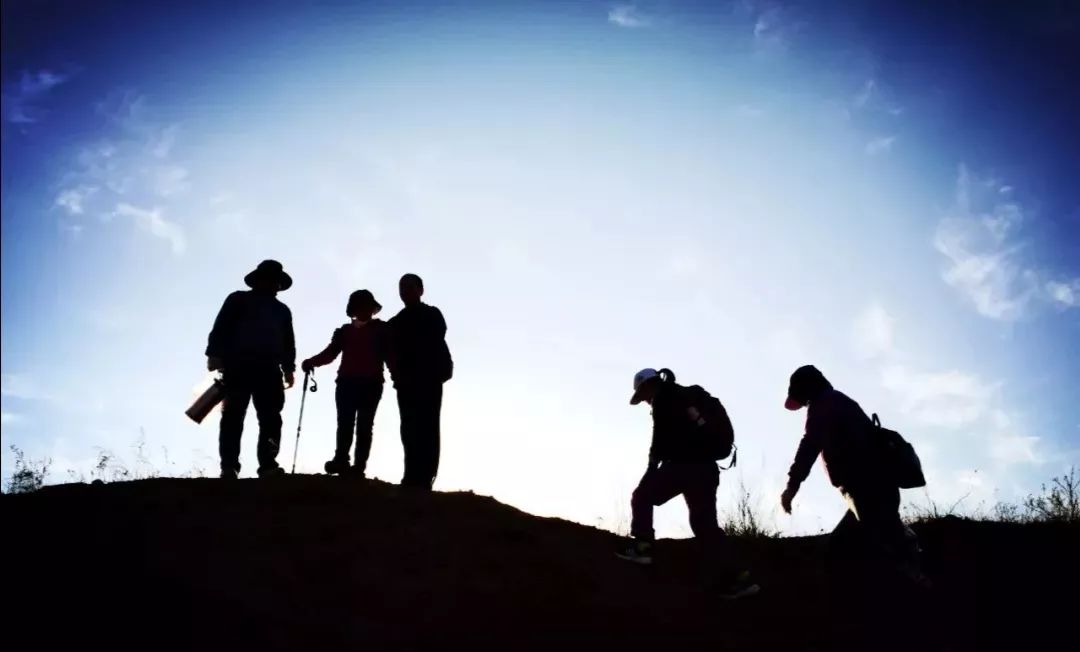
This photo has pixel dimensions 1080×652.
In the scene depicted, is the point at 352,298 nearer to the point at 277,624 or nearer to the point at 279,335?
the point at 279,335

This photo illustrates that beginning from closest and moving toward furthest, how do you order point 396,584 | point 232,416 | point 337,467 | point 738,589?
point 396,584 < point 738,589 < point 232,416 < point 337,467

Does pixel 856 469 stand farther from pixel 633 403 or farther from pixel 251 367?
pixel 251 367

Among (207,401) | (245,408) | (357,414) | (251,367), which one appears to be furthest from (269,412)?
(357,414)

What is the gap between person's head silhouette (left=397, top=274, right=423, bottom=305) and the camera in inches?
277

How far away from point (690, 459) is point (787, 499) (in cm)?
86

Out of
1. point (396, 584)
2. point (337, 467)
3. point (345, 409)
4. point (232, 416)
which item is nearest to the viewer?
point (396, 584)

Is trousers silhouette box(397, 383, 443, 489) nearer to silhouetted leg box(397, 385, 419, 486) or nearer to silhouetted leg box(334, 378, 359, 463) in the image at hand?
silhouetted leg box(397, 385, 419, 486)

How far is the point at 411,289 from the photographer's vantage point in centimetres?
706

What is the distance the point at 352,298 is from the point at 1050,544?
8.04 meters

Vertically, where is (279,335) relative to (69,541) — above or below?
above

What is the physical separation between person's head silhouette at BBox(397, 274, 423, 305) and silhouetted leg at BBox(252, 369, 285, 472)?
1450 mm

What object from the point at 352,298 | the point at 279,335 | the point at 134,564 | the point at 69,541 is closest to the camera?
the point at 134,564

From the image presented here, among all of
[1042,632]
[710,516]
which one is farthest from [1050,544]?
[710,516]

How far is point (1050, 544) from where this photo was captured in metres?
7.51
